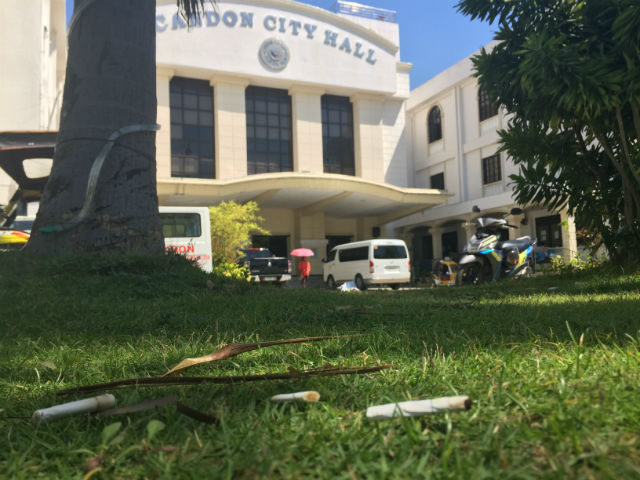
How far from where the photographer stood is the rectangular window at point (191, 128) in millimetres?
27219

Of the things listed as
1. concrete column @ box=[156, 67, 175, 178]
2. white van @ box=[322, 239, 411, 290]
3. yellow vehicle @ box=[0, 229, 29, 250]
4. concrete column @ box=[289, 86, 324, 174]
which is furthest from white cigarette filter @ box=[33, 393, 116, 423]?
concrete column @ box=[289, 86, 324, 174]

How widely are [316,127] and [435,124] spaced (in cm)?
848

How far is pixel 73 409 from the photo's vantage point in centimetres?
142

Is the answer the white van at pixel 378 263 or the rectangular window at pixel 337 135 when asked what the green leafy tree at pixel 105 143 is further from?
the rectangular window at pixel 337 135

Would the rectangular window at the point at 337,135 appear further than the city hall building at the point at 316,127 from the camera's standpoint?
Yes

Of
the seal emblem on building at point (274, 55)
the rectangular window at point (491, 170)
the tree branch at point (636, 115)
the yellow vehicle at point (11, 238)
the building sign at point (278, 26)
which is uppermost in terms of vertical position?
the building sign at point (278, 26)

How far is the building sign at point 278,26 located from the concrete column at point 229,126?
7.80 ft

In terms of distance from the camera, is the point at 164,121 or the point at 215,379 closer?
the point at 215,379

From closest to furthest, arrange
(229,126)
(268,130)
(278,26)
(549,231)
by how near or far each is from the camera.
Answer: (549,231) → (229,126) → (278,26) → (268,130)

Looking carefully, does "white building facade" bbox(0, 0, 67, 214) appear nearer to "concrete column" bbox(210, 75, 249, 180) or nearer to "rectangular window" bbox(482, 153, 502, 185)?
"concrete column" bbox(210, 75, 249, 180)

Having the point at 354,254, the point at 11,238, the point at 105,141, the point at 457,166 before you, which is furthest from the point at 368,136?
the point at 105,141

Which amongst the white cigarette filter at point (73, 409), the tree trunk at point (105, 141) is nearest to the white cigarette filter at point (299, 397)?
the white cigarette filter at point (73, 409)

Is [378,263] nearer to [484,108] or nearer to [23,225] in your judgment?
[23,225]

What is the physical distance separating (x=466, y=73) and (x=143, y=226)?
90.6 feet
